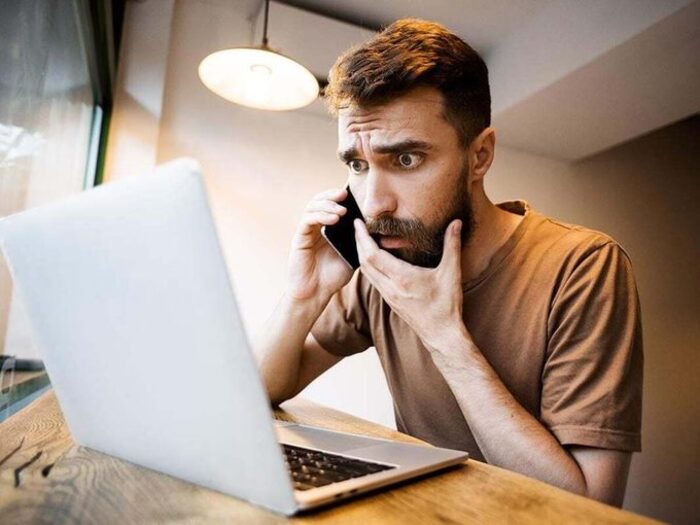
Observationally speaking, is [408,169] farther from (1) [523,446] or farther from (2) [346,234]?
(1) [523,446]

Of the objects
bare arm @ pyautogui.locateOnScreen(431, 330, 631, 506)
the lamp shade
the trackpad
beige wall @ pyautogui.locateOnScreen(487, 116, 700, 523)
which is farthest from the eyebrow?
beige wall @ pyautogui.locateOnScreen(487, 116, 700, 523)

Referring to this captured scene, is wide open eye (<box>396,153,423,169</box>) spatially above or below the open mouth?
above

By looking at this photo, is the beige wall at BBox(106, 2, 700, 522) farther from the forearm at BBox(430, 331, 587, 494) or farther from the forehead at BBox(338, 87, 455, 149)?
the forearm at BBox(430, 331, 587, 494)

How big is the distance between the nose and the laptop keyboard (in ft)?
1.85

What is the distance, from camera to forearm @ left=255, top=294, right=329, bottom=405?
Answer: 3.62 ft

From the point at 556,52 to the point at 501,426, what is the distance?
7.57ft

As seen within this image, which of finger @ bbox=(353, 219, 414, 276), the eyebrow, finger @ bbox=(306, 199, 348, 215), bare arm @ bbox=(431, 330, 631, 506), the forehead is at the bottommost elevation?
bare arm @ bbox=(431, 330, 631, 506)

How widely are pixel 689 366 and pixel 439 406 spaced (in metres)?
3.53

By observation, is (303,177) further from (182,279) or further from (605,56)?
(182,279)

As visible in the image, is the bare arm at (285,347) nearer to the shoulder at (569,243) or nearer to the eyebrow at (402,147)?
the eyebrow at (402,147)

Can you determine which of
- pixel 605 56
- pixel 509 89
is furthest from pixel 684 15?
pixel 509 89

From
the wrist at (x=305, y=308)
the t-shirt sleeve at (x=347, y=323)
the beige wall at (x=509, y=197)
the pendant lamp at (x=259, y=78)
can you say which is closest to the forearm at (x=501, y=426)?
the wrist at (x=305, y=308)

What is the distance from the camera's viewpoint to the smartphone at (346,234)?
44.9 inches

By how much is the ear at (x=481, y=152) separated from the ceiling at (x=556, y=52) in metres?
1.39
